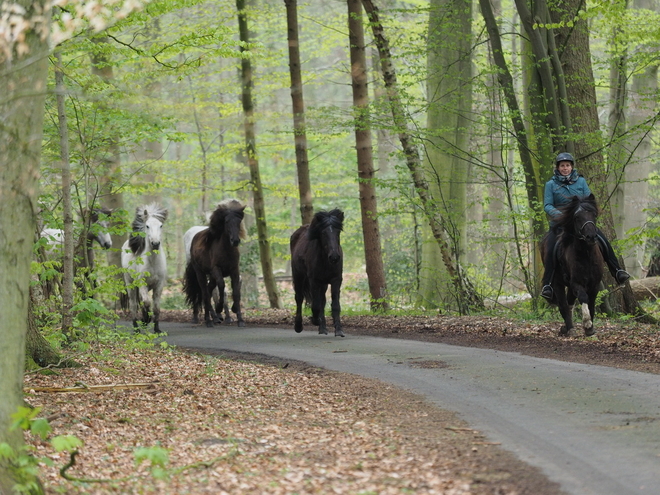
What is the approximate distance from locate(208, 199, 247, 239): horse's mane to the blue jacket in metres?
7.52

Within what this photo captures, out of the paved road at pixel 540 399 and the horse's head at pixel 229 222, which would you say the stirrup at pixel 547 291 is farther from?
the horse's head at pixel 229 222

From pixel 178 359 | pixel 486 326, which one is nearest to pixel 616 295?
pixel 486 326

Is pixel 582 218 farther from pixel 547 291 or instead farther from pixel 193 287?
pixel 193 287

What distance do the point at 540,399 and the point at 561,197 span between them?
563 cm

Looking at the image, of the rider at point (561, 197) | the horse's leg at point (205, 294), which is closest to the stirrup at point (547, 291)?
the rider at point (561, 197)

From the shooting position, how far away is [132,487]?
5398mm

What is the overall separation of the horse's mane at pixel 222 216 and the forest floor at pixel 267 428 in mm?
5937

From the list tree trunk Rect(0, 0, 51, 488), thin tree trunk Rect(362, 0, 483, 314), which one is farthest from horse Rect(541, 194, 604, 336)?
tree trunk Rect(0, 0, 51, 488)

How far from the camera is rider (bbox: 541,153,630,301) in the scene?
12453 millimetres

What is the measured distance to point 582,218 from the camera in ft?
39.4

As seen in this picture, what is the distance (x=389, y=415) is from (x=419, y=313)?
11563 mm

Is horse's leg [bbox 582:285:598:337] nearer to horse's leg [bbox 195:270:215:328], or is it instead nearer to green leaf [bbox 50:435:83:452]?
horse's leg [bbox 195:270:215:328]

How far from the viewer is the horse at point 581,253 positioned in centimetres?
1202

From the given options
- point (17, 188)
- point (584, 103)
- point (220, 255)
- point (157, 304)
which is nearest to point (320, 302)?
point (157, 304)
